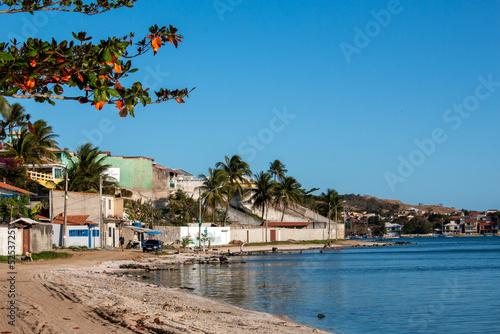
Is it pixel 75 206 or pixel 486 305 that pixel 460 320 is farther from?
Result: pixel 75 206

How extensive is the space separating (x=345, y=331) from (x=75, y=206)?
38774 mm

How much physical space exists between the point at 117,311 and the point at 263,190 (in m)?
76.1

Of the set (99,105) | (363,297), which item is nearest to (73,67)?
(99,105)

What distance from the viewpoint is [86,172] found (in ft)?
197

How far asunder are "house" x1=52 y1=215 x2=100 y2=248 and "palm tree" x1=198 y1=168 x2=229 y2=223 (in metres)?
27.4

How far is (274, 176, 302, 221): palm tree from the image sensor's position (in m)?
91.3

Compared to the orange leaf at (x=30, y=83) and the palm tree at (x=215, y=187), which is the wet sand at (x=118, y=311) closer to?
the orange leaf at (x=30, y=83)

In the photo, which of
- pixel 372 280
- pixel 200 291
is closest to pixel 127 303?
pixel 200 291

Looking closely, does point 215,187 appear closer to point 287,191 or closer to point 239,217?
point 239,217

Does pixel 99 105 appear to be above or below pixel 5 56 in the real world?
below

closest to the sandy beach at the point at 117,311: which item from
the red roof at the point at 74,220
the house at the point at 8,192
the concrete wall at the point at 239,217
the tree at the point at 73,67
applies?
the tree at the point at 73,67

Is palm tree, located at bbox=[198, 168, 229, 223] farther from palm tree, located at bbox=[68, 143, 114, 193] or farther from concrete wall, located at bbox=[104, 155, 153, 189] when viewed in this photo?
palm tree, located at bbox=[68, 143, 114, 193]

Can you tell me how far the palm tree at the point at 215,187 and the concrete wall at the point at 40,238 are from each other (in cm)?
3799

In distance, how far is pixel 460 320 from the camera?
17.8 meters
